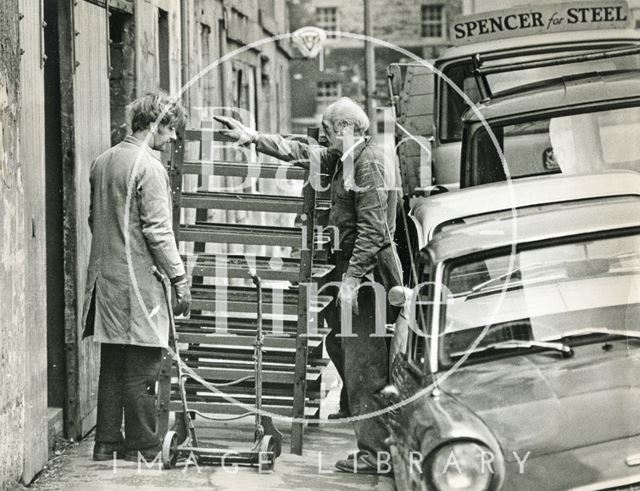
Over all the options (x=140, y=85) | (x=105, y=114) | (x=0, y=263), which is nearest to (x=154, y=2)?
(x=140, y=85)

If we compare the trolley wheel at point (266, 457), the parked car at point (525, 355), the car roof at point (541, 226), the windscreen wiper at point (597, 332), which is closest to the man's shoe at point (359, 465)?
the trolley wheel at point (266, 457)

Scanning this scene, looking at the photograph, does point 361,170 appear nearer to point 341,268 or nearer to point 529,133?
point 341,268

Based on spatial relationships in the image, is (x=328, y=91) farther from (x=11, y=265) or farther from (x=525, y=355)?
(x=525, y=355)

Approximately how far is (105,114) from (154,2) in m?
2.66

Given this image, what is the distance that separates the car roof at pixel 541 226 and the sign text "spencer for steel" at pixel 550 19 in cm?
685

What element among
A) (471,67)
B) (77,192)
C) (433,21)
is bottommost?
(77,192)

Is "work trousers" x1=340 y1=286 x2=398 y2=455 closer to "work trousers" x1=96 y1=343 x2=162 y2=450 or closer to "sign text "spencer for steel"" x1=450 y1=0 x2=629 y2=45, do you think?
"work trousers" x1=96 y1=343 x2=162 y2=450

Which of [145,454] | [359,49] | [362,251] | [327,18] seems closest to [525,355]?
[362,251]

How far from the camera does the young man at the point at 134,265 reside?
7.16 m

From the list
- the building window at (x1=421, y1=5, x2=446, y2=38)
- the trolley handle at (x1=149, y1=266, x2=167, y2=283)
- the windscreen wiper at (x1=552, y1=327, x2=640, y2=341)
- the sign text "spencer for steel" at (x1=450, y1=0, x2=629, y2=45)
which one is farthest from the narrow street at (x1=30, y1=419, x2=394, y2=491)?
the building window at (x1=421, y1=5, x2=446, y2=38)

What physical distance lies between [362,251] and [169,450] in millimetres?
1627

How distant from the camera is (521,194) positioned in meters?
6.68

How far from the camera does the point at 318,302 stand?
8.18 meters

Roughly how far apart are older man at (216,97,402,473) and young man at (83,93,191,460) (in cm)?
68
